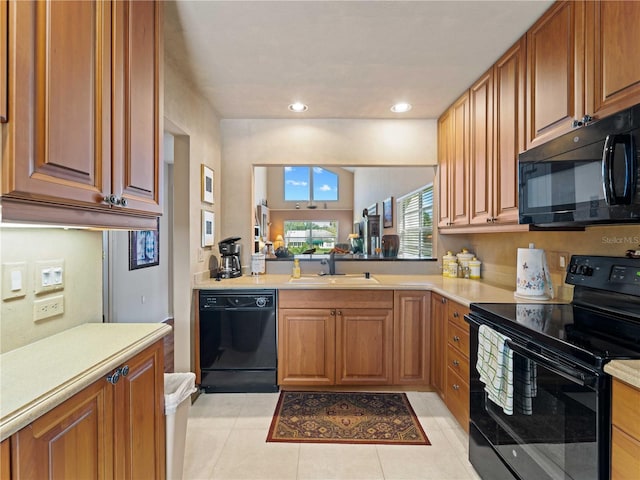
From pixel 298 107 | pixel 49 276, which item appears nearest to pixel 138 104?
pixel 49 276

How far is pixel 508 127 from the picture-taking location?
80.5 inches

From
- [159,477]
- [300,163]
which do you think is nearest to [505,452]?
[159,477]

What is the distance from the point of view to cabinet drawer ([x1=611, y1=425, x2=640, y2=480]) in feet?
2.95

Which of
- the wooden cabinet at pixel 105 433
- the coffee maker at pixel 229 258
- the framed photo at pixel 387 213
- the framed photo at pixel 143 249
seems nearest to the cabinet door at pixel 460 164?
the coffee maker at pixel 229 258

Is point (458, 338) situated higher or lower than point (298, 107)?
lower

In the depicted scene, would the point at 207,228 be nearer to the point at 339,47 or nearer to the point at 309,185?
the point at 339,47

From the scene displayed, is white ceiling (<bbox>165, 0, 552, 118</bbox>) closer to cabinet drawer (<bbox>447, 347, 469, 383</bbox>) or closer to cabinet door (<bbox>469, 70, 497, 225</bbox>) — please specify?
cabinet door (<bbox>469, 70, 497, 225</bbox>)

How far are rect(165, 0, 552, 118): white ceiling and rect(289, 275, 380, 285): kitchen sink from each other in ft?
5.05

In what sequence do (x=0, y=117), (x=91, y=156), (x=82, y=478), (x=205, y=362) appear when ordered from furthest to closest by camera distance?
1. (x=205, y=362)
2. (x=91, y=156)
3. (x=82, y=478)
4. (x=0, y=117)

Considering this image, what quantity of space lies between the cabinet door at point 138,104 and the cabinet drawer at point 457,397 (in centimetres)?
206

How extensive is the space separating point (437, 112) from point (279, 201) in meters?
5.73

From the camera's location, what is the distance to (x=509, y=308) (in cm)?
168

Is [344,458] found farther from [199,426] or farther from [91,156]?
[91,156]

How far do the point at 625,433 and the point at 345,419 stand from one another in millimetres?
1713
